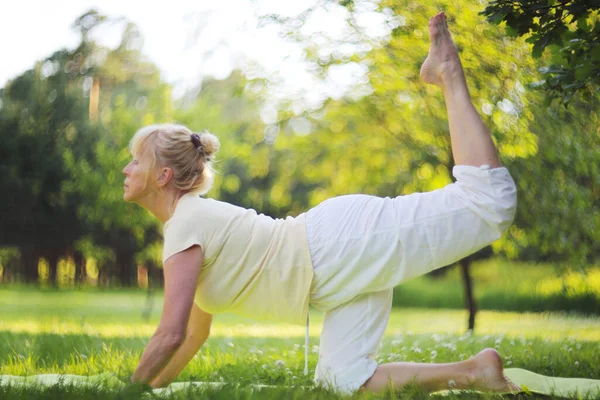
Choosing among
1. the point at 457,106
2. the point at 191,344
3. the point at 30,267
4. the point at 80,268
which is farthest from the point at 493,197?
the point at 80,268

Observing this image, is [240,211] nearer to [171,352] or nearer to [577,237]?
[171,352]

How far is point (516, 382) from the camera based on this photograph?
3473mm

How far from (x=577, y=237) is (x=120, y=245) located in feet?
62.2

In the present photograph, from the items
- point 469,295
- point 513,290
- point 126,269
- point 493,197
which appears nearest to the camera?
point 493,197

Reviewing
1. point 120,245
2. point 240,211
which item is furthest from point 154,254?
point 240,211

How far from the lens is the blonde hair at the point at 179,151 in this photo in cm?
329

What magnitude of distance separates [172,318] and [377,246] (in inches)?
37.0

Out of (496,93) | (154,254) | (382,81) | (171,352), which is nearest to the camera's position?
(171,352)

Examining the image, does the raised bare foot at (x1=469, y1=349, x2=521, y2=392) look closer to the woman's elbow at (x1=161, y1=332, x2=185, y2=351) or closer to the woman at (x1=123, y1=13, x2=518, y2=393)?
the woman at (x1=123, y1=13, x2=518, y2=393)

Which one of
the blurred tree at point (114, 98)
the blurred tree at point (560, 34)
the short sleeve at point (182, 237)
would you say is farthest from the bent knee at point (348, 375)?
the blurred tree at point (114, 98)

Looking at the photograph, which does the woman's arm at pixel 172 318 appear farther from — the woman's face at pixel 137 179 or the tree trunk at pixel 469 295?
the tree trunk at pixel 469 295

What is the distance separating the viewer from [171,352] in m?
2.88

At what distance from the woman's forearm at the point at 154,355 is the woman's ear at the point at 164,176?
0.76 meters

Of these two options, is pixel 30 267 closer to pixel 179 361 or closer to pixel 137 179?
pixel 179 361
